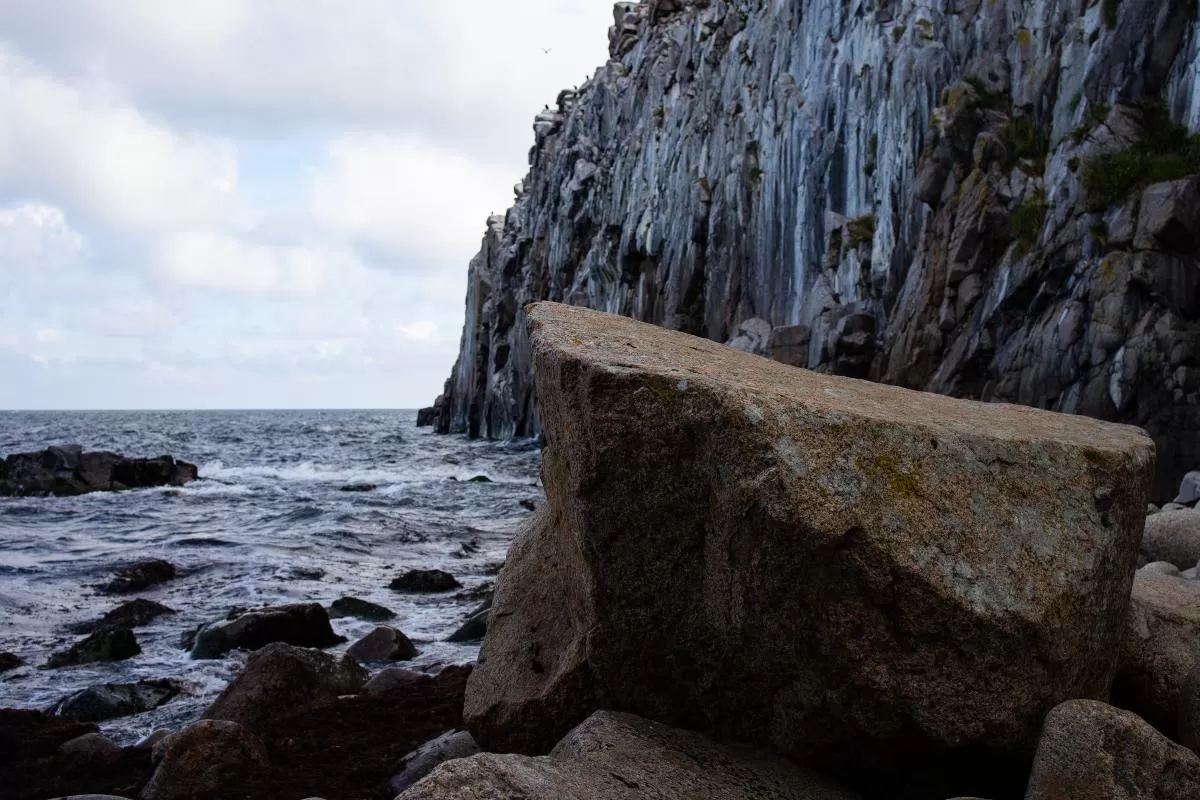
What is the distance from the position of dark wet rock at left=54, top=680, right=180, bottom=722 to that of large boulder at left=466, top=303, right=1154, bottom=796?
6335mm

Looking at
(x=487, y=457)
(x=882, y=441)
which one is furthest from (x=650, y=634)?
(x=487, y=457)

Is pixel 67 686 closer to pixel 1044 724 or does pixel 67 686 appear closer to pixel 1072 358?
pixel 1044 724

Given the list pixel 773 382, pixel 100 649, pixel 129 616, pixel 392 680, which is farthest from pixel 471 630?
pixel 773 382

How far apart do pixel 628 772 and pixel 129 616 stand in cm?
1156

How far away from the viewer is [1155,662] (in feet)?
18.3

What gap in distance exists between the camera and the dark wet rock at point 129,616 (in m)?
13.5

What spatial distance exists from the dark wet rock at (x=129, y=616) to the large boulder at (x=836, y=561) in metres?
10.5

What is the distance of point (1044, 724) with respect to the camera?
448 cm

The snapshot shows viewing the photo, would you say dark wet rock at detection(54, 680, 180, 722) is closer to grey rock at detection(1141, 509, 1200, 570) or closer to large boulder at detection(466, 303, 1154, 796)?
large boulder at detection(466, 303, 1154, 796)

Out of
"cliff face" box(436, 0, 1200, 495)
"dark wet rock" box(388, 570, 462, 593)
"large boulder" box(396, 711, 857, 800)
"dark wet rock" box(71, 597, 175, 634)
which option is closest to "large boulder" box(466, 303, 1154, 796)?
"large boulder" box(396, 711, 857, 800)

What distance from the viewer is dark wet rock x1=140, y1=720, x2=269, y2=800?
6676 mm

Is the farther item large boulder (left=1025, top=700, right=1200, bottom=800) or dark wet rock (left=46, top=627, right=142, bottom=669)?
dark wet rock (left=46, top=627, right=142, bottom=669)

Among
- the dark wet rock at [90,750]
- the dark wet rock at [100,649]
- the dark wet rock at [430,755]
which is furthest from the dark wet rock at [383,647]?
the dark wet rock at [430,755]

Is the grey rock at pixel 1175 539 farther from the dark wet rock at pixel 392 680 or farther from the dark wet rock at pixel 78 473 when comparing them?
the dark wet rock at pixel 78 473
